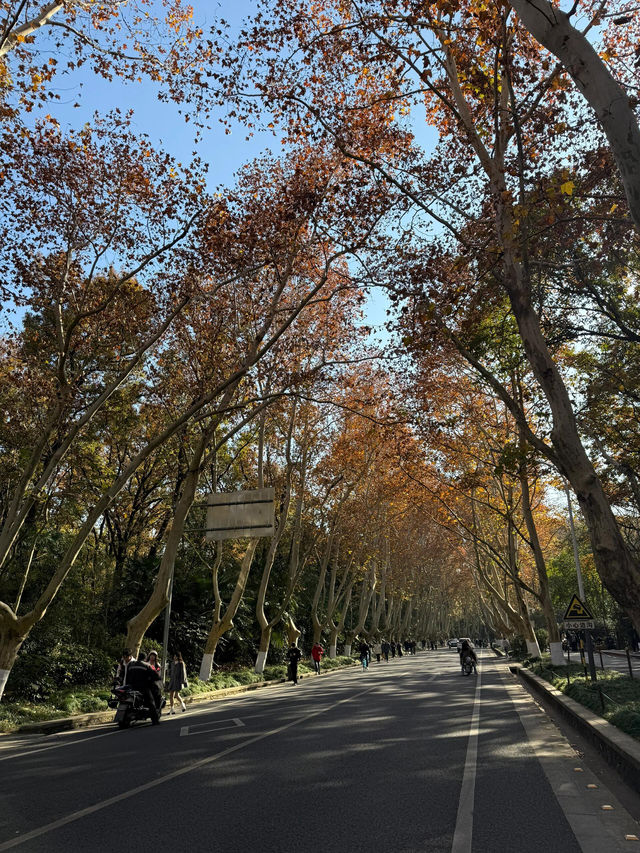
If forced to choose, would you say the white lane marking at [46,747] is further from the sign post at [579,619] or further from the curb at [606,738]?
the sign post at [579,619]

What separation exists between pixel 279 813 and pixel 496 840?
6.04 ft

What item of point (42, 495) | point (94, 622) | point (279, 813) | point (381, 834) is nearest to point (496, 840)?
point (381, 834)

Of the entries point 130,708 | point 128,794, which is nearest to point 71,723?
point 130,708

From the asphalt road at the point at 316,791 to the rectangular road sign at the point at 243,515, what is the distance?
24.0 ft

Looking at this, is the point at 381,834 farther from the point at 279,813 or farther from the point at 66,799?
the point at 66,799

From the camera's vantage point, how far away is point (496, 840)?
454 centimetres

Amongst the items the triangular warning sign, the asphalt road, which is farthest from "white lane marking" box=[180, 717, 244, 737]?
the triangular warning sign

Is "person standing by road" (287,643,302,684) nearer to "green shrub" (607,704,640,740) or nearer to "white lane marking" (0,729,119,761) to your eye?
"white lane marking" (0,729,119,761)

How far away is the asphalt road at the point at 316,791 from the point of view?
462 cm

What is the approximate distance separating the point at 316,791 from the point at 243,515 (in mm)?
12876

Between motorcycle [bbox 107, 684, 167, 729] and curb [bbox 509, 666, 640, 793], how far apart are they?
8.54 meters

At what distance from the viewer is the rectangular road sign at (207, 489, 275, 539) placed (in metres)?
18.5

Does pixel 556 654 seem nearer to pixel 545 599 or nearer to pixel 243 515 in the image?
pixel 545 599

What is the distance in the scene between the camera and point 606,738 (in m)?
7.20
